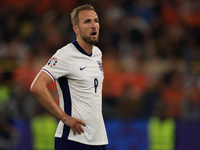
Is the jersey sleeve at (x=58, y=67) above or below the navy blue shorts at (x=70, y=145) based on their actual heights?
above

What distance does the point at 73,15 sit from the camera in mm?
4145

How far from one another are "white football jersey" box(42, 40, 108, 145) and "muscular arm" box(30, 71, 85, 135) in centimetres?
9

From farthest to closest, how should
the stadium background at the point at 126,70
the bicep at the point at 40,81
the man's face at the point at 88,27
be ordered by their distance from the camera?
the stadium background at the point at 126,70, the man's face at the point at 88,27, the bicep at the point at 40,81

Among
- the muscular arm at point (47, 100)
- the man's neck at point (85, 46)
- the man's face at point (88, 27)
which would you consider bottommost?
the muscular arm at point (47, 100)

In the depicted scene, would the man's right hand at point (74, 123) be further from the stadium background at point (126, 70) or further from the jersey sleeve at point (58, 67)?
the stadium background at point (126, 70)

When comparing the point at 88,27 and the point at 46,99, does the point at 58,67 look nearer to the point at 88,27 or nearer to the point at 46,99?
the point at 46,99

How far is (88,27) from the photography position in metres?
4.01

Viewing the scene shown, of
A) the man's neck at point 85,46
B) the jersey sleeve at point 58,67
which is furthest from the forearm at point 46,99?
the man's neck at point 85,46

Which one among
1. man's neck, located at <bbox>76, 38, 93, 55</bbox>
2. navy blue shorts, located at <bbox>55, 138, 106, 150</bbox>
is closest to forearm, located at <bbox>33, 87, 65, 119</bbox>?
navy blue shorts, located at <bbox>55, 138, 106, 150</bbox>

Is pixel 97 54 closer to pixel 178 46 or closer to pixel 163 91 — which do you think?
pixel 163 91

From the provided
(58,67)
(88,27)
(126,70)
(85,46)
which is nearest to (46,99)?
(58,67)

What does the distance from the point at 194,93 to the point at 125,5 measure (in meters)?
4.21

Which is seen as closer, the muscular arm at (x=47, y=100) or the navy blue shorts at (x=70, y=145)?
the muscular arm at (x=47, y=100)

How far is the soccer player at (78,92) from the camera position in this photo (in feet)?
12.4
